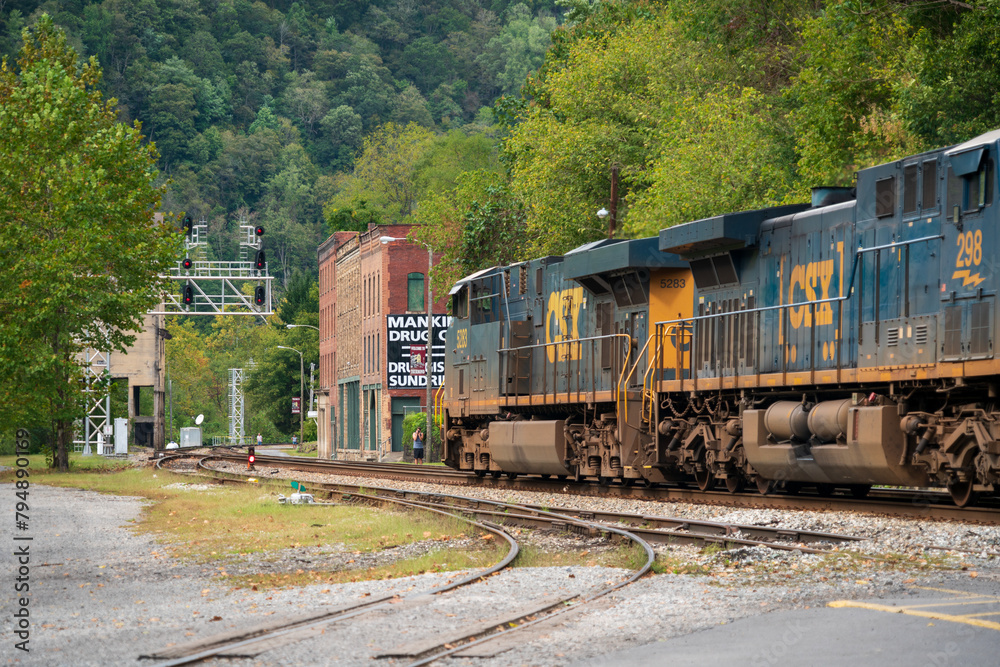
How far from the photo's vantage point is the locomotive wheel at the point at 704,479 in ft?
65.3

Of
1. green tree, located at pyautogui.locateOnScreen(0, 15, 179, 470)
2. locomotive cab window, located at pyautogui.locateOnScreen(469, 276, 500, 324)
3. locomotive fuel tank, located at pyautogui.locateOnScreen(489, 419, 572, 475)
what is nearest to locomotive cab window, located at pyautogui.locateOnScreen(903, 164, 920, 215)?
locomotive fuel tank, located at pyautogui.locateOnScreen(489, 419, 572, 475)

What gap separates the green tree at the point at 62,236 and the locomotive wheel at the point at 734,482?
19.9 metres

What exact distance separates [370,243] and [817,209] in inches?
1901

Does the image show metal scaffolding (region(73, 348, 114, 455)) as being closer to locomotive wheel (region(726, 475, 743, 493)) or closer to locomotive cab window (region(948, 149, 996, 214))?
locomotive wheel (region(726, 475, 743, 493))

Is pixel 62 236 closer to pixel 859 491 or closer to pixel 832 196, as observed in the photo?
pixel 832 196

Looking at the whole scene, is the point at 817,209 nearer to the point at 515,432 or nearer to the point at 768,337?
the point at 768,337

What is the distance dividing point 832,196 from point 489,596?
33.9ft

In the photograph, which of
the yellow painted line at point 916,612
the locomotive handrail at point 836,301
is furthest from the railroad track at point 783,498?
the yellow painted line at point 916,612

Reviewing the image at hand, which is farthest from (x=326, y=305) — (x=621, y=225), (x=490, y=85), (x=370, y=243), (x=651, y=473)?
(x=490, y=85)

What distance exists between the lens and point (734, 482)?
1917 cm

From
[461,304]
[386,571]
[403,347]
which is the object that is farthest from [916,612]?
[403,347]

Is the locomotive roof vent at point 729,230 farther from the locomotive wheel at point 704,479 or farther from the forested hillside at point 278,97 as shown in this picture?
the forested hillside at point 278,97

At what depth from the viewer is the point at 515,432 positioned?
81.0 ft

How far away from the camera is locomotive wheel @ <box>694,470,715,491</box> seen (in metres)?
19.9
